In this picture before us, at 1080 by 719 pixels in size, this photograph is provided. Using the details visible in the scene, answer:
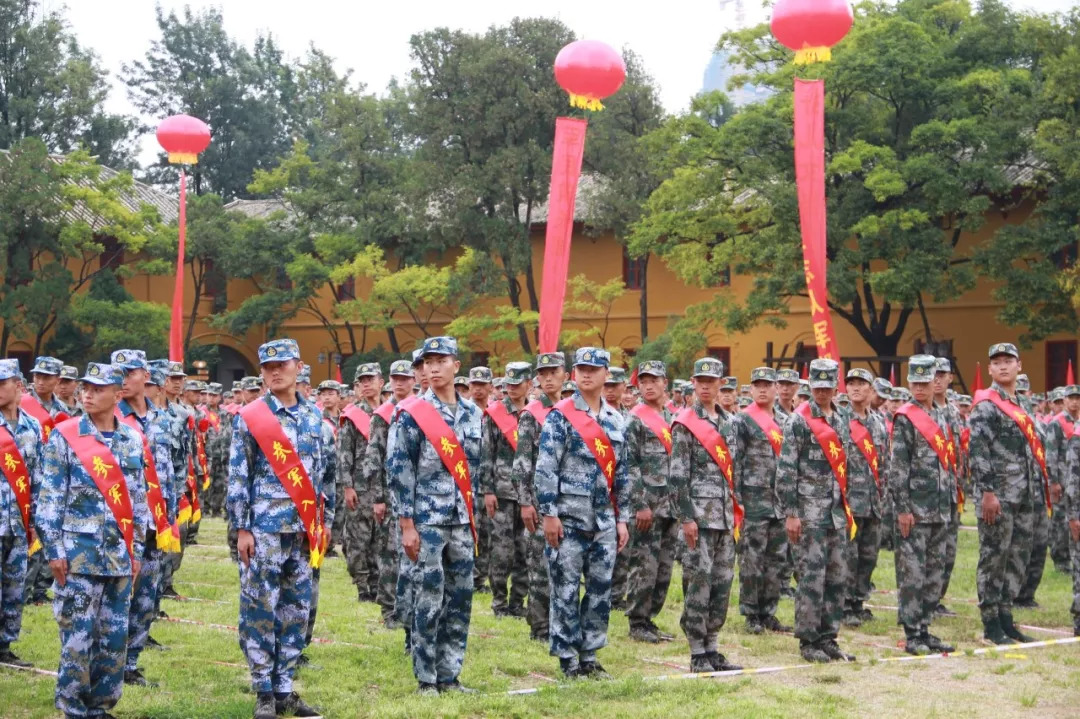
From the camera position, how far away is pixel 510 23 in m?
35.4

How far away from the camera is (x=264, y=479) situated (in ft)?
23.9

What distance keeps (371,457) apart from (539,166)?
2497 centimetres

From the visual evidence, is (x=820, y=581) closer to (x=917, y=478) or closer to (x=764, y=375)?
(x=917, y=478)

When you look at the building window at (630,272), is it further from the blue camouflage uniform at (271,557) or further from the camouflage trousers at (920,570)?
the blue camouflage uniform at (271,557)

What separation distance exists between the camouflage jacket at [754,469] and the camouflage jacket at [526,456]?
1.75 metres

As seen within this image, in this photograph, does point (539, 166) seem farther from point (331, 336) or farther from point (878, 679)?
point (878, 679)

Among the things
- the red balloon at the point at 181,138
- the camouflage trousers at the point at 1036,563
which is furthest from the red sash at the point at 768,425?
the red balloon at the point at 181,138

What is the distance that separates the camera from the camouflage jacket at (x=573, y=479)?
8.20m

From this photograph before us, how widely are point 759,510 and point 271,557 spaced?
4.91 metres

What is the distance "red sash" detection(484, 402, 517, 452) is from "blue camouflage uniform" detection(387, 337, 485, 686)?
357 centimetres

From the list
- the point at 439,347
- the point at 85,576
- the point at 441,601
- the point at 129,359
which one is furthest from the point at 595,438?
the point at 85,576

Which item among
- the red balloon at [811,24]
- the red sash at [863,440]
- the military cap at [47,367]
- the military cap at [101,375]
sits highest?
the red balloon at [811,24]

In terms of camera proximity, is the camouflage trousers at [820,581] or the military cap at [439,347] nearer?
the military cap at [439,347]

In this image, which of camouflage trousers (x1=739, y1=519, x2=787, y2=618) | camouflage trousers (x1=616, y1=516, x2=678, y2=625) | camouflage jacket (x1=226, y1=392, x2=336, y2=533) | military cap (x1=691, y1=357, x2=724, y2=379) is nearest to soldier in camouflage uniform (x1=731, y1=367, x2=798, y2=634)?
camouflage trousers (x1=739, y1=519, x2=787, y2=618)
